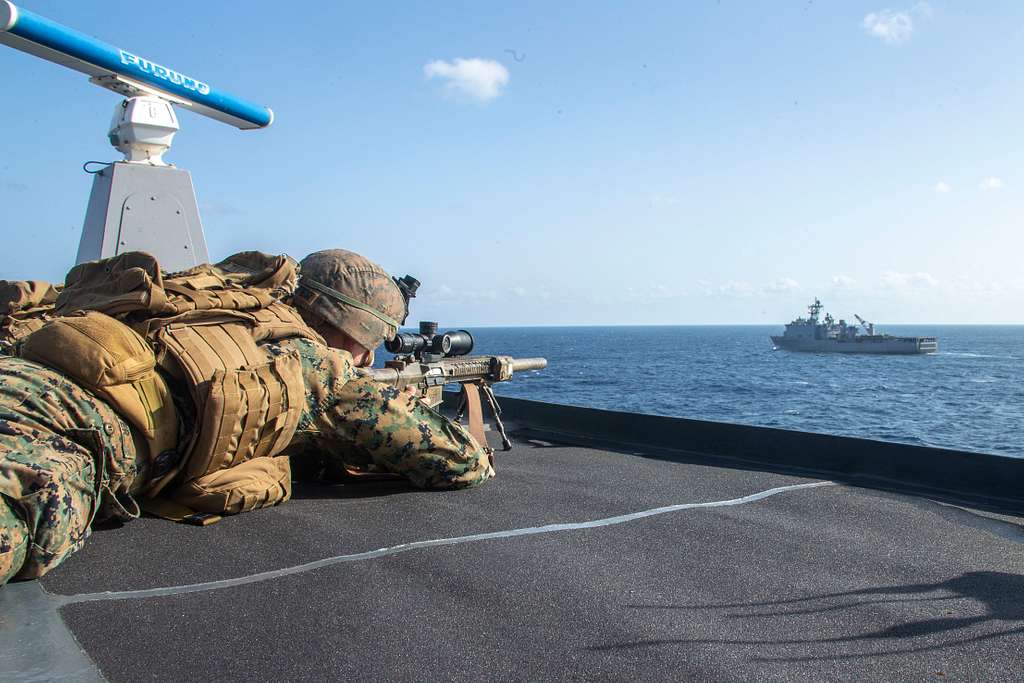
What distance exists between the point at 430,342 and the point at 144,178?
103 inches

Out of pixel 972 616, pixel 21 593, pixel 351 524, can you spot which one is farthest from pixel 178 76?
pixel 972 616

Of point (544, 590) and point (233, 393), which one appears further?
point (233, 393)

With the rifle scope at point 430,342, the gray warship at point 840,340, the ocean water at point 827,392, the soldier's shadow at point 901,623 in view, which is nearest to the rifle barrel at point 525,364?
the rifle scope at point 430,342

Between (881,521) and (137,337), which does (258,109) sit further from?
(881,521)

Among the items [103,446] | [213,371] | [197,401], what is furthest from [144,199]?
[103,446]

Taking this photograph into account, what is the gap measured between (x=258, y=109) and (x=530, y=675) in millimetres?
5776

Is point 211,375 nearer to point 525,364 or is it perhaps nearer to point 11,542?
point 11,542

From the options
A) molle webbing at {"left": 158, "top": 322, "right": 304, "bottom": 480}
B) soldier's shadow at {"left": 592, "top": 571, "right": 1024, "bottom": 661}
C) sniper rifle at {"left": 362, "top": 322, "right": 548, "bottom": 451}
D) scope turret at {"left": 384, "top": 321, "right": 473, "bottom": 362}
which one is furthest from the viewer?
scope turret at {"left": 384, "top": 321, "right": 473, "bottom": 362}

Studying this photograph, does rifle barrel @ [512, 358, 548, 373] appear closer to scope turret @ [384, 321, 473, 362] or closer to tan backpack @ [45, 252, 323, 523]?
scope turret @ [384, 321, 473, 362]

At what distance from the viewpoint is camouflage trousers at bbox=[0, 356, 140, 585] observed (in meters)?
2.26

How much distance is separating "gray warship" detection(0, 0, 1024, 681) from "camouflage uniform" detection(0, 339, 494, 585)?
13cm

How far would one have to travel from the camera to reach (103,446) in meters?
2.68

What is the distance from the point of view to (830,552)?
292 centimetres

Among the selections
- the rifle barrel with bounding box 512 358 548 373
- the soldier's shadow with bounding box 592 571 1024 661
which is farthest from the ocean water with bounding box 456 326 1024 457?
the soldier's shadow with bounding box 592 571 1024 661
